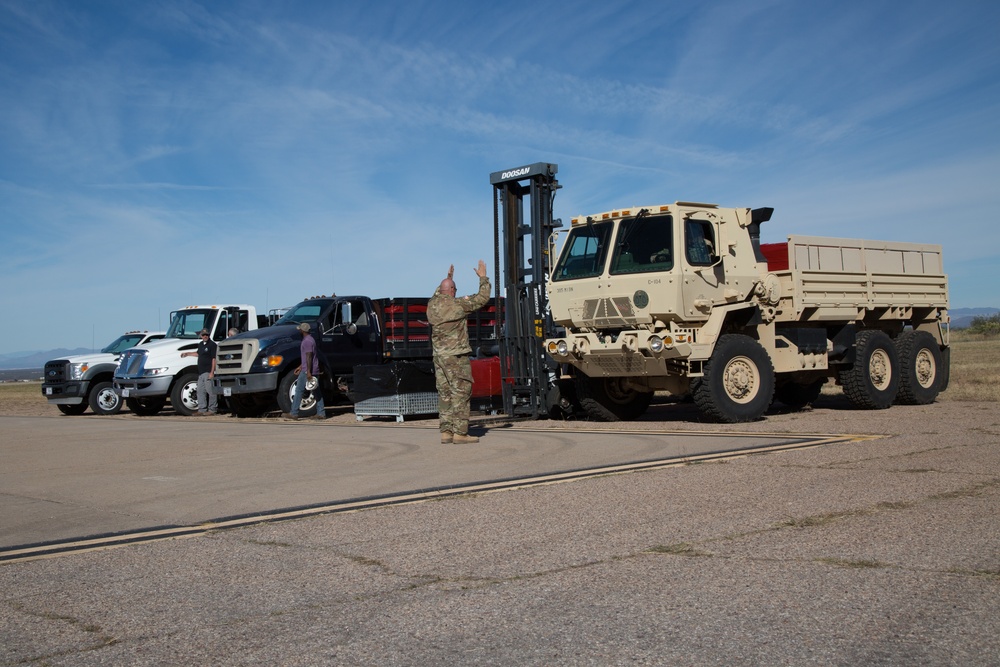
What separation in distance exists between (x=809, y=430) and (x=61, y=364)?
1897cm

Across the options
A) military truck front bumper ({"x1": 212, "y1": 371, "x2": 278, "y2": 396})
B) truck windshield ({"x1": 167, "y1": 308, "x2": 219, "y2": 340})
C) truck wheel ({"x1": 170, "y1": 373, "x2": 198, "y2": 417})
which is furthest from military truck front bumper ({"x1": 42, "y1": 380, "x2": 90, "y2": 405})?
military truck front bumper ({"x1": 212, "y1": 371, "x2": 278, "y2": 396})

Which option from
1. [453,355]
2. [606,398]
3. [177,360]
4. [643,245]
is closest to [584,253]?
[643,245]

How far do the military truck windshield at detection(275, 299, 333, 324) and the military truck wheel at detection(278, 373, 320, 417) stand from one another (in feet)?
4.58

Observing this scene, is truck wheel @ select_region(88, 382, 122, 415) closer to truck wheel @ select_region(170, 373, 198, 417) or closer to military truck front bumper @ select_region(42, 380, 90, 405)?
military truck front bumper @ select_region(42, 380, 90, 405)


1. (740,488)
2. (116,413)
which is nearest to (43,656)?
(740,488)

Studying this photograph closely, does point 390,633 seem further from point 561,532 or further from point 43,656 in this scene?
point 561,532

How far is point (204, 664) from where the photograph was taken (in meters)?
3.82

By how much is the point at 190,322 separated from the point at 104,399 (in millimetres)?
3333

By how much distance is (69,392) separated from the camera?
23969 millimetres

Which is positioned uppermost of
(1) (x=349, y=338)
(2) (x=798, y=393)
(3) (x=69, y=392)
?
(1) (x=349, y=338)

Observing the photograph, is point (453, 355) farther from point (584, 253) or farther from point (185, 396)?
point (185, 396)

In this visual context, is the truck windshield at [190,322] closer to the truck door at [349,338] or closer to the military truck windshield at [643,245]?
the truck door at [349,338]

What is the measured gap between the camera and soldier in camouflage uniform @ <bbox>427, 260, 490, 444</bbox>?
457 inches

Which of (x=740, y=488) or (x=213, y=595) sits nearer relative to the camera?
(x=213, y=595)
